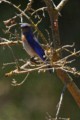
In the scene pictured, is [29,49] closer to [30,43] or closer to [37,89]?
[30,43]

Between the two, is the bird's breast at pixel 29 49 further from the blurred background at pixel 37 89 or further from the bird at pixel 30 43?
the blurred background at pixel 37 89

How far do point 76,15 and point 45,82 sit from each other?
1.03 meters

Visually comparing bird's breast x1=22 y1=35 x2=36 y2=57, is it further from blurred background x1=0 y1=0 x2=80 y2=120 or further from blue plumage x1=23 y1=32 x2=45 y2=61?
blurred background x1=0 y1=0 x2=80 y2=120

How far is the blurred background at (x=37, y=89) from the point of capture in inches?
232

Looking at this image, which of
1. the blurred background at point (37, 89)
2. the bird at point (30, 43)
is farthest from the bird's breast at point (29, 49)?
the blurred background at point (37, 89)

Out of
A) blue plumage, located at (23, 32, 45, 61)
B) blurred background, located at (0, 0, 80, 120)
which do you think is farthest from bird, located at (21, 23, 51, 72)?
blurred background, located at (0, 0, 80, 120)

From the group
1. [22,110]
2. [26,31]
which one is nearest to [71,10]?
[22,110]

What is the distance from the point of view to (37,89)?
6.16m

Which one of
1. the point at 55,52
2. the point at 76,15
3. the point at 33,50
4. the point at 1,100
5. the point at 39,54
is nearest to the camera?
the point at 55,52

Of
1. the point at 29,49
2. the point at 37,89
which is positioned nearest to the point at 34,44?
the point at 29,49

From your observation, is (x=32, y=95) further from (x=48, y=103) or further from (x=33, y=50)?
(x=33, y=50)

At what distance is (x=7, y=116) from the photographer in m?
5.85

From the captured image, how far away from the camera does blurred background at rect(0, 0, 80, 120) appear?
5.89 m

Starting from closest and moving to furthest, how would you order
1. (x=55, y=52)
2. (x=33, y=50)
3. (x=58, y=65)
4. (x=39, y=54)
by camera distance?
(x=58, y=65) < (x=55, y=52) < (x=39, y=54) < (x=33, y=50)
